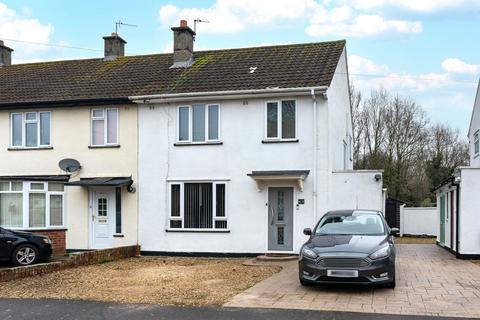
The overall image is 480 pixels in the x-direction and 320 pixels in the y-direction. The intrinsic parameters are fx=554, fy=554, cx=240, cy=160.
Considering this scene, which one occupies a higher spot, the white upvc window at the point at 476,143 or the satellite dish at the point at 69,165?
the white upvc window at the point at 476,143

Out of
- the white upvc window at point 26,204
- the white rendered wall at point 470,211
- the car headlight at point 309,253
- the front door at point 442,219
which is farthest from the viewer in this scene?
the front door at point 442,219

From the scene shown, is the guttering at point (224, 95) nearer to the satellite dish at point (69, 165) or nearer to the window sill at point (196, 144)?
the window sill at point (196, 144)

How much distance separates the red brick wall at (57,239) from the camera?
17931 millimetres

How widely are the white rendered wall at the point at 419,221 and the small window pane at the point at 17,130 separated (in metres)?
21.2

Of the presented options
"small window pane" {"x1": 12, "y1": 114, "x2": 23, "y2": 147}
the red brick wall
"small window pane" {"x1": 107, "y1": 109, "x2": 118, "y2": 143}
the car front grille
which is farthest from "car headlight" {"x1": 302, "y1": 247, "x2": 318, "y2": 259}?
"small window pane" {"x1": 12, "y1": 114, "x2": 23, "y2": 147}

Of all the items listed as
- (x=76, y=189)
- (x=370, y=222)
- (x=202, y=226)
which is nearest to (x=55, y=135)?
(x=76, y=189)

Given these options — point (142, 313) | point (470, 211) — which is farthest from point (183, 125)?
point (142, 313)

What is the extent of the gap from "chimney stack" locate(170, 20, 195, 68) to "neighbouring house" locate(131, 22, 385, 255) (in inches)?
61.1

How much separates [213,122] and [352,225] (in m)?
7.22

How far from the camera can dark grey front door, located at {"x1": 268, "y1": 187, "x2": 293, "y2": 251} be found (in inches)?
670

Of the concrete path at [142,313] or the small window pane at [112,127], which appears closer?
the concrete path at [142,313]

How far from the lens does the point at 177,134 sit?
18.0m

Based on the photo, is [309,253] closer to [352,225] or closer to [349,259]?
[349,259]

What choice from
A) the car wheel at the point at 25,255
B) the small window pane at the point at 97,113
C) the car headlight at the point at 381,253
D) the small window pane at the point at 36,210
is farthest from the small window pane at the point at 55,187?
the car headlight at the point at 381,253
